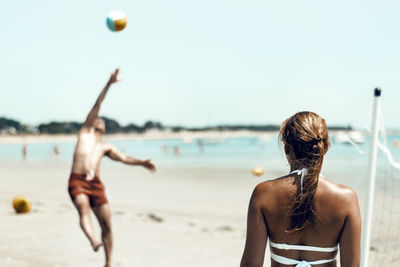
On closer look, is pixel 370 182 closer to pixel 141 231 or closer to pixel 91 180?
pixel 91 180

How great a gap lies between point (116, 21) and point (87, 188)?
297 centimetres

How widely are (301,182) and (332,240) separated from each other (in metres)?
0.34

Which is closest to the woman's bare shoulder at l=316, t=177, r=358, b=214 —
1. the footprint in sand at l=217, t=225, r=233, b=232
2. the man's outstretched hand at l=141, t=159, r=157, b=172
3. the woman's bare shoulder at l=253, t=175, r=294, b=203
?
the woman's bare shoulder at l=253, t=175, r=294, b=203

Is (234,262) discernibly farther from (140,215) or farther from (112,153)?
(140,215)

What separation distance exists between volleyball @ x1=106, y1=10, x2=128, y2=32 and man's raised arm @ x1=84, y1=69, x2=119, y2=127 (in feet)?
5.82

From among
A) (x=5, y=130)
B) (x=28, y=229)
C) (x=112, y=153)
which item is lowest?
(x=5, y=130)

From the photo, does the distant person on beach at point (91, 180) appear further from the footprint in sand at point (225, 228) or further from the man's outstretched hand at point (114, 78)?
the footprint in sand at point (225, 228)

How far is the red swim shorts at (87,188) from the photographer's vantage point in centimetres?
507

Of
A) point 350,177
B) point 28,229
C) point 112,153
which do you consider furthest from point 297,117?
point 350,177

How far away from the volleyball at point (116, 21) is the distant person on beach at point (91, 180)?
1.78 m

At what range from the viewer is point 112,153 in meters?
5.58

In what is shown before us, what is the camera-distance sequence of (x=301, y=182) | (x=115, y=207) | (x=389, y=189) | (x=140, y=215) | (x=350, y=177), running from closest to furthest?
(x=301, y=182)
(x=140, y=215)
(x=115, y=207)
(x=389, y=189)
(x=350, y=177)

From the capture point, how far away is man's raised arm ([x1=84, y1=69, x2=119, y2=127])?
5.24 metres

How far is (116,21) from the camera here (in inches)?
264
